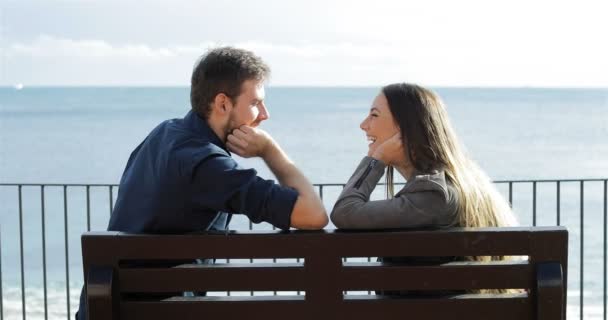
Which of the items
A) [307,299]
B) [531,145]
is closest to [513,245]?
[307,299]

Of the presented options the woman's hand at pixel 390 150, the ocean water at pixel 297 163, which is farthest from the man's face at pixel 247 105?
the ocean water at pixel 297 163

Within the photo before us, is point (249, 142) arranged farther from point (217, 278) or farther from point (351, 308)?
point (351, 308)

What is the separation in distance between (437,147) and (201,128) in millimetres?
719

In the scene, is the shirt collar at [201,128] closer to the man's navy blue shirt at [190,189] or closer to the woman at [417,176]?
the man's navy blue shirt at [190,189]

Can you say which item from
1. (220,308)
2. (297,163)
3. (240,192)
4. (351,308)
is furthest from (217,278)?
(297,163)

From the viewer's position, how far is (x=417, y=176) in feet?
9.53

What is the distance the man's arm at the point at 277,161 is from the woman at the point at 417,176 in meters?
0.09

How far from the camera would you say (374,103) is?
3174 millimetres

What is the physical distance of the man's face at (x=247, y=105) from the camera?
3045 millimetres

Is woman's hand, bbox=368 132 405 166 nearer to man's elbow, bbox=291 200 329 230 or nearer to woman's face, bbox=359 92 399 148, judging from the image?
woman's face, bbox=359 92 399 148

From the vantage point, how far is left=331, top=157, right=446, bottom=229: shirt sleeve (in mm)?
2773

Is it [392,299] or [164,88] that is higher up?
[164,88]

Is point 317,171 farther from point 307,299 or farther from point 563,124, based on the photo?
point 563,124

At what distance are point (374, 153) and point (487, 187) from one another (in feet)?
1.19
